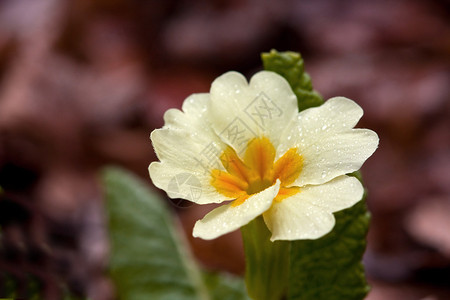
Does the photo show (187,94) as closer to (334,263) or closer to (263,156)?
(334,263)

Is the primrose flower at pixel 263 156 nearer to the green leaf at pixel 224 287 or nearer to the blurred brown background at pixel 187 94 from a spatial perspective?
the blurred brown background at pixel 187 94

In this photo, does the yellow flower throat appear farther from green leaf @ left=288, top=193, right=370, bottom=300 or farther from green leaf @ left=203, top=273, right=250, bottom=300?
green leaf @ left=203, top=273, right=250, bottom=300

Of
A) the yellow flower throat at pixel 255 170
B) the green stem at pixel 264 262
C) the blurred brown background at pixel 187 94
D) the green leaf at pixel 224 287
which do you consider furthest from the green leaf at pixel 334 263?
the blurred brown background at pixel 187 94

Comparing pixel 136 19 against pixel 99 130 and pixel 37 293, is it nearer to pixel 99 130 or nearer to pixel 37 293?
pixel 99 130

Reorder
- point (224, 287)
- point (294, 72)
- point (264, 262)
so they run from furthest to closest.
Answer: point (224, 287) < point (294, 72) < point (264, 262)

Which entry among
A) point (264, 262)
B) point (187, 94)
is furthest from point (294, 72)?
point (187, 94)

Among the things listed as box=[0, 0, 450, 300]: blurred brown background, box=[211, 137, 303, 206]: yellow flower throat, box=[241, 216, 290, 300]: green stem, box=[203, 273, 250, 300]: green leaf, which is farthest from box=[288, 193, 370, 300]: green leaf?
box=[0, 0, 450, 300]: blurred brown background
